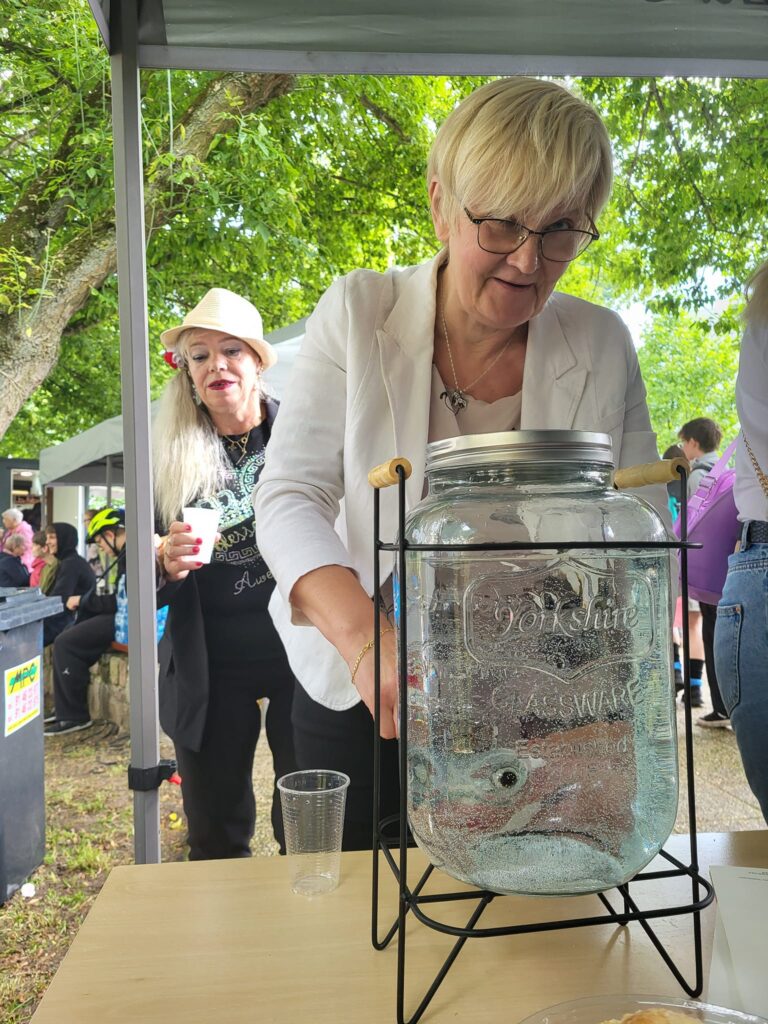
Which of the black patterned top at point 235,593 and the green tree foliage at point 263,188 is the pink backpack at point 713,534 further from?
the green tree foliage at point 263,188

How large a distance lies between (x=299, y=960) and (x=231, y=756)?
1.77 metres

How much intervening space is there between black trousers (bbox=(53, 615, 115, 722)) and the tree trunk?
1605mm

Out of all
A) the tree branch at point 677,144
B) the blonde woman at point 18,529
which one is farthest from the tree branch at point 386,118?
the blonde woman at point 18,529

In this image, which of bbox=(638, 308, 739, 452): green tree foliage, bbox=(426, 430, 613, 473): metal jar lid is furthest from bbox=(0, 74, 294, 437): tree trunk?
bbox=(638, 308, 739, 452): green tree foliage

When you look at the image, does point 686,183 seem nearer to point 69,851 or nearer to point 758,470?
point 758,470

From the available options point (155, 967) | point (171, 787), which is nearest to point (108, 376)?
point (171, 787)

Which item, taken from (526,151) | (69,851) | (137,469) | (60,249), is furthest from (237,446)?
(60,249)

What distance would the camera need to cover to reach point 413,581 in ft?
2.36

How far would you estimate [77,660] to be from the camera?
225 inches

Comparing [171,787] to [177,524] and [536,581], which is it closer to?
[177,524]

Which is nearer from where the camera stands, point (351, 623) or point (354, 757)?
point (351, 623)

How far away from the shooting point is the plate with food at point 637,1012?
55cm

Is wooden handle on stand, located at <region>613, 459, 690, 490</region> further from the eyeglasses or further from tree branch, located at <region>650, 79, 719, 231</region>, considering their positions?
tree branch, located at <region>650, 79, 719, 231</region>

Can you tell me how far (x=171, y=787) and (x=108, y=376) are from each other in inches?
237
